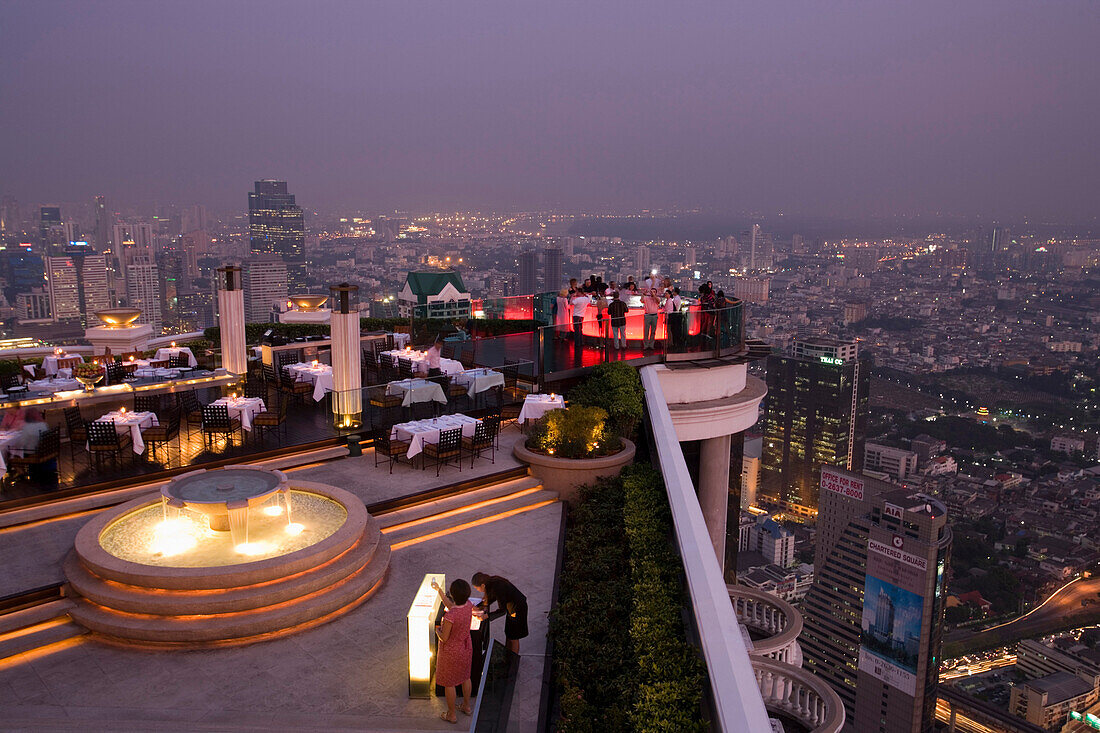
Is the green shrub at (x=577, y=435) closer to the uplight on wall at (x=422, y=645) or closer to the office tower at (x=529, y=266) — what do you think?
the uplight on wall at (x=422, y=645)

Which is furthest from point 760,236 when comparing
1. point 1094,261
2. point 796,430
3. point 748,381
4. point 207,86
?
point 748,381

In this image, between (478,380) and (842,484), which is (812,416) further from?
(478,380)

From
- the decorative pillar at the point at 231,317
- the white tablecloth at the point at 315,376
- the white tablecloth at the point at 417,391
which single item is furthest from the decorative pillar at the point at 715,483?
the decorative pillar at the point at 231,317

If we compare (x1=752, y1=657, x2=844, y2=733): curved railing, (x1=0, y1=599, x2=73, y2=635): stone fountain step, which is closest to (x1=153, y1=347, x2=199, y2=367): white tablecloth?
(x1=0, y1=599, x2=73, y2=635): stone fountain step

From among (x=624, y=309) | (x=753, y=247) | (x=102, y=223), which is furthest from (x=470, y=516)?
(x=753, y=247)

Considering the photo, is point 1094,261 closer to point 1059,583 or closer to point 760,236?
point 760,236

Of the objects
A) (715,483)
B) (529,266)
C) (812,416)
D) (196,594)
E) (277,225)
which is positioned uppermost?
(277,225)

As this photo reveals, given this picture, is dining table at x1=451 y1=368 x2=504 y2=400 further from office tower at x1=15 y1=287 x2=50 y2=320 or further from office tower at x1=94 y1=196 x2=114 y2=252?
office tower at x1=94 y1=196 x2=114 y2=252
